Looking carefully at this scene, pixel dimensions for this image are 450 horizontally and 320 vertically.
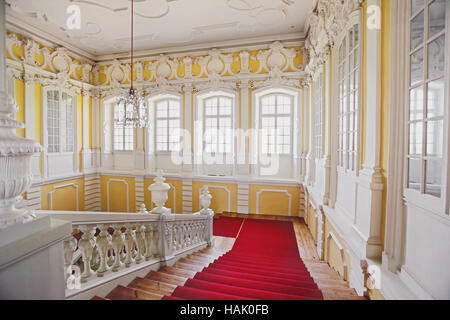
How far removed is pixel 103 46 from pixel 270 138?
5.67 meters

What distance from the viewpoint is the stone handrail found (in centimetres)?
169

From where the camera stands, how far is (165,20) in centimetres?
546

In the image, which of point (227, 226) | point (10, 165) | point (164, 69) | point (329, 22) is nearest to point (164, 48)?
point (164, 69)

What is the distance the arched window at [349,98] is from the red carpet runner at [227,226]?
9.99 feet

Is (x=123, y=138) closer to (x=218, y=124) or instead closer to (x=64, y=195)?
(x=64, y=195)

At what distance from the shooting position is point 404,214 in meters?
1.70

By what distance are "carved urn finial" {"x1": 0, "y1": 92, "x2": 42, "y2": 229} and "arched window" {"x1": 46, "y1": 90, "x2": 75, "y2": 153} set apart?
22.0ft

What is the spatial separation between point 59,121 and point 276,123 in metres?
6.22

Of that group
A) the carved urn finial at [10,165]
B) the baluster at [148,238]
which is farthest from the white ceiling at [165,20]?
the carved urn finial at [10,165]

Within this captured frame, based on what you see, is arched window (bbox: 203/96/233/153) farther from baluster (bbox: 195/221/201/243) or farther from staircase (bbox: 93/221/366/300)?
staircase (bbox: 93/221/366/300)

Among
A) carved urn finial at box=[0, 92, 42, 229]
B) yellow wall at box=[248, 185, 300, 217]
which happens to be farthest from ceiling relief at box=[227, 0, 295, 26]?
carved urn finial at box=[0, 92, 42, 229]

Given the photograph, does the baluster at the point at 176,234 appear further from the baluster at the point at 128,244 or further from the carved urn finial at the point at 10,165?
the carved urn finial at the point at 10,165

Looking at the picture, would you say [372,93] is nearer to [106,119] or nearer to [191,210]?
[191,210]

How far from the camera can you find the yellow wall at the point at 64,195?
6.26m
